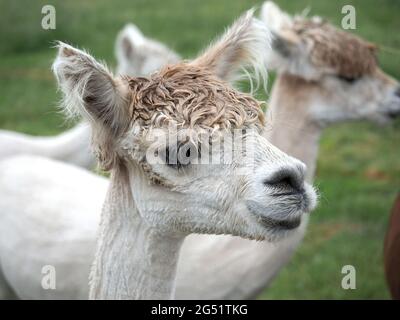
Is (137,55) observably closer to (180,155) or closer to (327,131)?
(327,131)

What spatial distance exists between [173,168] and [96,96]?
1.38 ft

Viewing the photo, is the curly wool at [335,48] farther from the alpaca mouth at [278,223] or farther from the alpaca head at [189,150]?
the alpaca mouth at [278,223]

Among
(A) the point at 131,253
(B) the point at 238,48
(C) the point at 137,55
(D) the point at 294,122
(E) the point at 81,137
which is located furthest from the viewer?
(C) the point at 137,55

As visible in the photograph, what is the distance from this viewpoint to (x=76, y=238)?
4934mm

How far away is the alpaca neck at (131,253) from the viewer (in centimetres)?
334

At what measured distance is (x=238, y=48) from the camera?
3701 millimetres

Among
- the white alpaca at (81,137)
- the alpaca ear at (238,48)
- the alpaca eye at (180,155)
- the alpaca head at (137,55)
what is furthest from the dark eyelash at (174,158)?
the alpaca head at (137,55)

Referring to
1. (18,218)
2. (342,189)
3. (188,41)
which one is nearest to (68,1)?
(188,41)

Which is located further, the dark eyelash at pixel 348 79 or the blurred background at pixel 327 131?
the blurred background at pixel 327 131

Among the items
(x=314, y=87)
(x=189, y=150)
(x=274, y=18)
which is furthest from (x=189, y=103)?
(x=274, y=18)

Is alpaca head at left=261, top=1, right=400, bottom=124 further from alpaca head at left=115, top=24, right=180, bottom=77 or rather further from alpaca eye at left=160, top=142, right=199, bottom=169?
alpaca eye at left=160, top=142, right=199, bottom=169

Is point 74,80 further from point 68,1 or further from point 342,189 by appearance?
point 68,1
